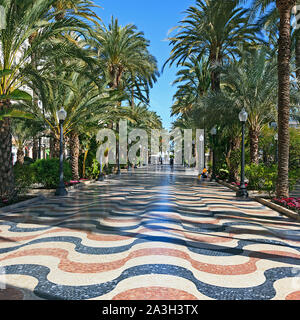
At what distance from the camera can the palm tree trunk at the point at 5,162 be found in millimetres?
8992

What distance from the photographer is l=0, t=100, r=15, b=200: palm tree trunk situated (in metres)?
8.99

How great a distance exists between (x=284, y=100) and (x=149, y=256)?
7532 millimetres

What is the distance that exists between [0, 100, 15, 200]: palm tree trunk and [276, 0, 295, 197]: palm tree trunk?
351 inches

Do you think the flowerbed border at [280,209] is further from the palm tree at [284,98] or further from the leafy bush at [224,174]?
the leafy bush at [224,174]

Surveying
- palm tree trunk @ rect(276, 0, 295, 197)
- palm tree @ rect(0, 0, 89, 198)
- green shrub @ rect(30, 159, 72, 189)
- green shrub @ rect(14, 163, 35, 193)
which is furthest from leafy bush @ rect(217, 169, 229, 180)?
palm tree @ rect(0, 0, 89, 198)

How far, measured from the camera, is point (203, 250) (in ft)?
14.5

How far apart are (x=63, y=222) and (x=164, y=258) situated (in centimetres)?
327

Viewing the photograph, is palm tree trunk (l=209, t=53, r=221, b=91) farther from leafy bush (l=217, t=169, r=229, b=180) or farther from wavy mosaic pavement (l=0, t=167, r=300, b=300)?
wavy mosaic pavement (l=0, t=167, r=300, b=300)

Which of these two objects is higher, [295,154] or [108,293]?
[295,154]

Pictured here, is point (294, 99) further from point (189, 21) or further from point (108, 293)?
point (108, 293)

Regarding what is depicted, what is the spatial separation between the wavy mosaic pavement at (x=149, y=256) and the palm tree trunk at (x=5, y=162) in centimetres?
191

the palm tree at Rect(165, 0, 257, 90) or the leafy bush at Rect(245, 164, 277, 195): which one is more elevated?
the palm tree at Rect(165, 0, 257, 90)

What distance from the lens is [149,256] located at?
4.07 metres
